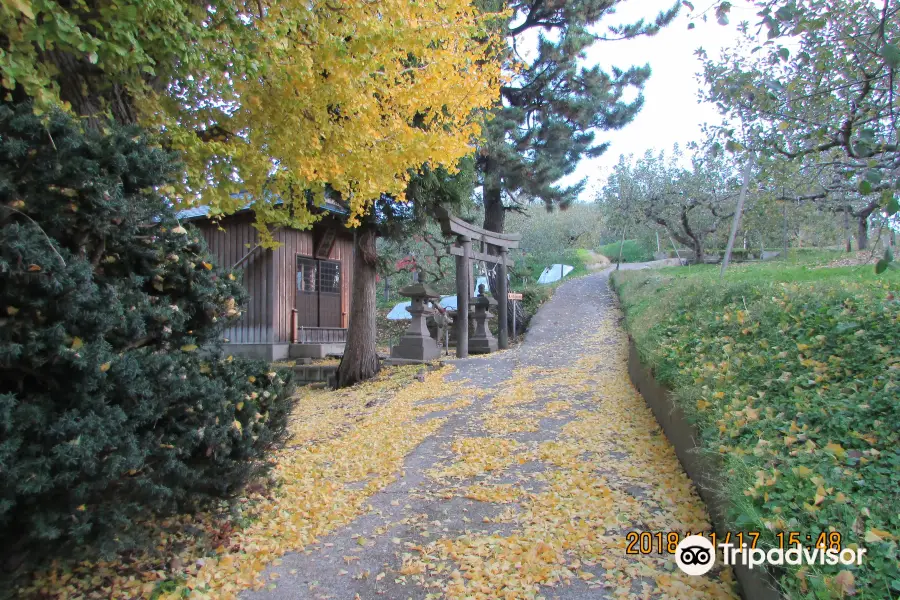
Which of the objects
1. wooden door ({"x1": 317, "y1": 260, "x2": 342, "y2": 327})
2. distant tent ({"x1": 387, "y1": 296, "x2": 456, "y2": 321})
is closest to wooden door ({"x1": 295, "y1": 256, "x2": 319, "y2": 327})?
wooden door ({"x1": 317, "y1": 260, "x2": 342, "y2": 327})

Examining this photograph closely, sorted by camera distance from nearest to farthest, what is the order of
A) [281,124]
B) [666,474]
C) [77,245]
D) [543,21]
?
[77,245] < [666,474] < [281,124] < [543,21]

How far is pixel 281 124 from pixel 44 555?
3.51 metres

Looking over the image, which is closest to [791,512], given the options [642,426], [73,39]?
[642,426]

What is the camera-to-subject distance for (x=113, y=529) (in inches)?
93.6

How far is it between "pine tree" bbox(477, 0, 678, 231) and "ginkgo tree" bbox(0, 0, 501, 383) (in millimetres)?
7130

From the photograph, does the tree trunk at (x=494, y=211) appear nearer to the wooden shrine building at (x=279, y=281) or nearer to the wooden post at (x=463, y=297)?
the wooden post at (x=463, y=297)

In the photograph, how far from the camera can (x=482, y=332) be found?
13438mm

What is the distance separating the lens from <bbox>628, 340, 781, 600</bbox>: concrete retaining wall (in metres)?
2.25

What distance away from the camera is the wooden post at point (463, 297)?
38.2 feet

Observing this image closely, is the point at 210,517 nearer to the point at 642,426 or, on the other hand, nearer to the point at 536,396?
the point at 642,426
